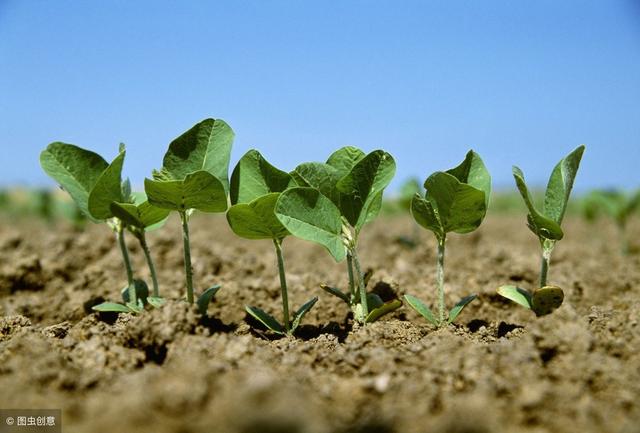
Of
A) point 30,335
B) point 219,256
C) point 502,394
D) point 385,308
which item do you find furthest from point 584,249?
point 30,335

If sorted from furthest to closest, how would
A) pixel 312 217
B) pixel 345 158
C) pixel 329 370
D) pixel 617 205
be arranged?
1. pixel 617 205
2. pixel 345 158
3. pixel 312 217
4. pixel 329 370

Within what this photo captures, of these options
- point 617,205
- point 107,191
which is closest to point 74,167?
point 107,191

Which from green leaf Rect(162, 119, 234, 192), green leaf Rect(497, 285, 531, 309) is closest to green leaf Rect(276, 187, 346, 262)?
green leaf Rect(162, 119, 234, 192)

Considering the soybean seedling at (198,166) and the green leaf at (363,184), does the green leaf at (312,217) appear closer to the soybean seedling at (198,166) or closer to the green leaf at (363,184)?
the green leaf at (363,184)

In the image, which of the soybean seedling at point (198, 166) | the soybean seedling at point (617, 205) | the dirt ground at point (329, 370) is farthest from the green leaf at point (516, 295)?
the soybean seedling at point (617, 205)

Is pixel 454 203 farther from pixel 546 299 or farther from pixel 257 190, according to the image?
pixel 257 190

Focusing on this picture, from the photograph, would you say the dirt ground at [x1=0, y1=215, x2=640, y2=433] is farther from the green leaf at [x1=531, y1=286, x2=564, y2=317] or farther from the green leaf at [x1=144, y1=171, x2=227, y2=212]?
the green leaf at [x1=144, y1=171, x2=227, y2=212]
